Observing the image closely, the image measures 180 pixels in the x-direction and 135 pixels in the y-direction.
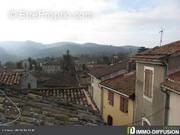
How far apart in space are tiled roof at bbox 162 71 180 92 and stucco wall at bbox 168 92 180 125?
203 millimetres

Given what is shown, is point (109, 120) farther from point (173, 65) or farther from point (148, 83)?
point (173, 65)

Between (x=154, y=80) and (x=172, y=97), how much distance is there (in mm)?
1301

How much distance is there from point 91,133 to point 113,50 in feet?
165

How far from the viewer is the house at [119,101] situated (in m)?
11.9

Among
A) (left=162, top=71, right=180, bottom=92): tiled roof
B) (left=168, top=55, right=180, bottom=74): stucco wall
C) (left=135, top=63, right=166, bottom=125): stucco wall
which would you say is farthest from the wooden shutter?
(left=162, top=71, right=180, bottom=92): tiled roof

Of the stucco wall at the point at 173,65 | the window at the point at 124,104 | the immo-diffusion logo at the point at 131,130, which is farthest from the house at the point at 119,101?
the immo-diffusion logo at the point at 131,130

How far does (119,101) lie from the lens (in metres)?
13.7

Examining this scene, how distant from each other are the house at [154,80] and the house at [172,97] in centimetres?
21

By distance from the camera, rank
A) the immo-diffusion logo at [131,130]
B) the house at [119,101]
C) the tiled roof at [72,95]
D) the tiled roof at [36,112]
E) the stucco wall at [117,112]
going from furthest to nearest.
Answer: the tiled roof at [72,95] < the stucco wall at [117,112] < the house at [119,101] < the tiled roof at [36,112] < the immo-diffusion logo at [131,130]

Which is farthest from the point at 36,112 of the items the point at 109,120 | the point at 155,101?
the point at 109,120

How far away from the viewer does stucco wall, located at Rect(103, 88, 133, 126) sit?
1208cm

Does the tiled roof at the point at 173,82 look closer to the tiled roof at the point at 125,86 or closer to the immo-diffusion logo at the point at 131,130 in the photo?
the immo-diffusion logo at the point at 131,130

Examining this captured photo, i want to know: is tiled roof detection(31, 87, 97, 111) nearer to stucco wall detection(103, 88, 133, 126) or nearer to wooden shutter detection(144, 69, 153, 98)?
stucco wall detection(103, 88, 133, 126)

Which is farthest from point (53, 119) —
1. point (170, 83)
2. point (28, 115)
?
point (170, 83)
